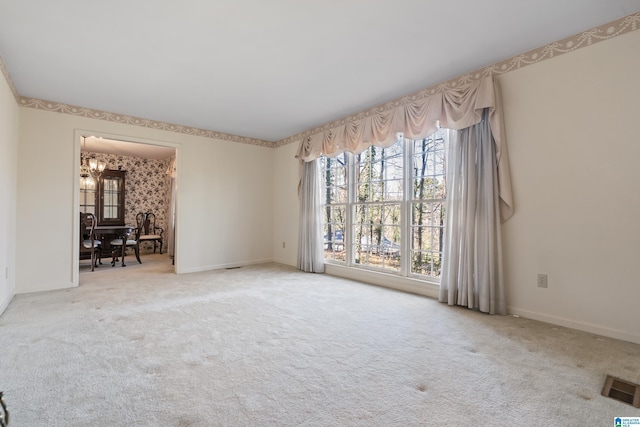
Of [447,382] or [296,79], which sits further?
[296,79]

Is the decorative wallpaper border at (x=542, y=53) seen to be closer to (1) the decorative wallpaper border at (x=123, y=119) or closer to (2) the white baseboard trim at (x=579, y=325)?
(2) the white baseboard trim at (x=579, y=325)

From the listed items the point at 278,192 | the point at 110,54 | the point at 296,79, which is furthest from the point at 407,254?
the point at 110,54

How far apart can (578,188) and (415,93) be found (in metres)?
1.99

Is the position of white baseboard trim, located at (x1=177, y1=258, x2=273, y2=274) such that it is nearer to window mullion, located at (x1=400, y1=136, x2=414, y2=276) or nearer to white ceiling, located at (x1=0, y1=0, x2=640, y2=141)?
white ceiling, located at (x1=0, y1=0, x2=640, y2=141)

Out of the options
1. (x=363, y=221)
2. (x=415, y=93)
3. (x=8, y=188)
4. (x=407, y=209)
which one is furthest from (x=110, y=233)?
(x=415, y=93)

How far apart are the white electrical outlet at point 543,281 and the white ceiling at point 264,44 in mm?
2145

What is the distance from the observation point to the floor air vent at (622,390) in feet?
5.23

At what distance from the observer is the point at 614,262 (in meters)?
2.39

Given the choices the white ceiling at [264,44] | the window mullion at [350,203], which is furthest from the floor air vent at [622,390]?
the window mullion at [350,203]

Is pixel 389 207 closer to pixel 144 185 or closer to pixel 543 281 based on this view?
pixel 543 281

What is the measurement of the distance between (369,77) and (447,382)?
295cm

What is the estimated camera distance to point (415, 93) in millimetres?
3650

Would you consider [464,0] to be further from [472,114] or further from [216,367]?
[216,367]

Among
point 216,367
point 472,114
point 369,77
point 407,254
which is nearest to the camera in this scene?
point 216,367
